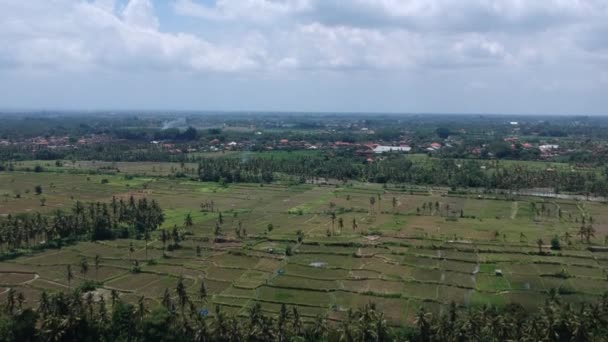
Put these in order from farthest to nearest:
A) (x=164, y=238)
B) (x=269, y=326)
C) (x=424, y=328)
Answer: (x=164, y=238) < (x=424, y=328) < (x=269, y=326)

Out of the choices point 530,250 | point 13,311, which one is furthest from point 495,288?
point 13,311

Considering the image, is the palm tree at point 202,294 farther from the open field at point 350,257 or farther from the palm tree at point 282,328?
the palm tree at point 282,328

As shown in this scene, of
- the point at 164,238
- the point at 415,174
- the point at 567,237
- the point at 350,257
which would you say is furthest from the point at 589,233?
the point at 415,174

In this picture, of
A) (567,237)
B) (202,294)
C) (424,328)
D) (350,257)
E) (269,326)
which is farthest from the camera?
(567,237)

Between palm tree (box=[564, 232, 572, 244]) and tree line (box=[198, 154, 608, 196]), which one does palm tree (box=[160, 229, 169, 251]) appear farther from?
tree line (box=[198, 154, 608, 196])

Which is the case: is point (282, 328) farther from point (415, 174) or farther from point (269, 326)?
point (415, 174)

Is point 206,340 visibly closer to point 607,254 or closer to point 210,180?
point 607,254

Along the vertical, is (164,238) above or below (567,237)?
above

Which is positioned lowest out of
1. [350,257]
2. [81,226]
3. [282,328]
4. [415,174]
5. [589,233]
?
[350,257]

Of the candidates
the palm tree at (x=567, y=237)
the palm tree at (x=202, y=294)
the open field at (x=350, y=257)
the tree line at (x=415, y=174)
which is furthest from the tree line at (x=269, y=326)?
the tree line at (x=415, y=174)
